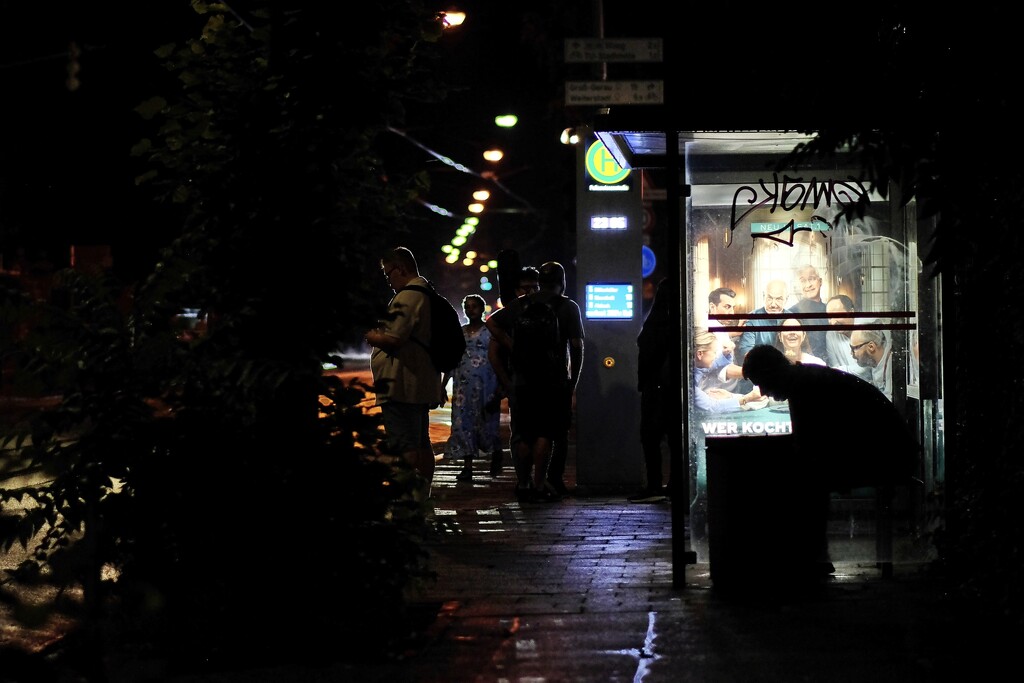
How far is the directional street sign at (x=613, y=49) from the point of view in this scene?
7.75 m

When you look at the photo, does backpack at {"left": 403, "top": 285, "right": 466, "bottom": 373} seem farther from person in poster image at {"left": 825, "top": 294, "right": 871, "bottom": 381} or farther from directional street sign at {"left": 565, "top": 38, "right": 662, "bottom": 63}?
person in poster image at {"left": 825, "top": 294, "right": 871, "bottom": 381}

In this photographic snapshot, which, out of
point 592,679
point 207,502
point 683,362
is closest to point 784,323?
point 683,362

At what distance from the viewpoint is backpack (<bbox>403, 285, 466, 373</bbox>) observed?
31.4ft

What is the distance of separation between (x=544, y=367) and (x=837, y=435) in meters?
4.07

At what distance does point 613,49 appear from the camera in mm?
7906

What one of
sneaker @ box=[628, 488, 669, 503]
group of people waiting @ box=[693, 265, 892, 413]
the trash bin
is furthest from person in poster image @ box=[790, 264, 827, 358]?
sneaker @ box=[628, 488, 669, 503]

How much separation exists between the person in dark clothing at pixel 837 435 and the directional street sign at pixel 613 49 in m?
2.01

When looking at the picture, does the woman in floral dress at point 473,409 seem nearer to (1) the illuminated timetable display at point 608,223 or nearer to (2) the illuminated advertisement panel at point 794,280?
(1) the illuminated timetable display at point 608,223

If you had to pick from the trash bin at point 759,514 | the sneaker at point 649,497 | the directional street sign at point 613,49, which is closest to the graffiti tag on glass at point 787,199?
the directional street sign at point 613,49

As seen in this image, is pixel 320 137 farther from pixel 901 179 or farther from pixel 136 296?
pixel 901 179

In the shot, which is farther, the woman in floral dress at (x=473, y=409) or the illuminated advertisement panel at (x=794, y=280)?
the woman in floral dress at (x=473, y=409)

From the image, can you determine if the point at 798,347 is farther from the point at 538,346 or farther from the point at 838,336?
the point at 538,346

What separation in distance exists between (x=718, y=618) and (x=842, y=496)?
1.28 m

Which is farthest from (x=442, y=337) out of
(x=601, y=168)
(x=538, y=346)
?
(x=601, y=168)
